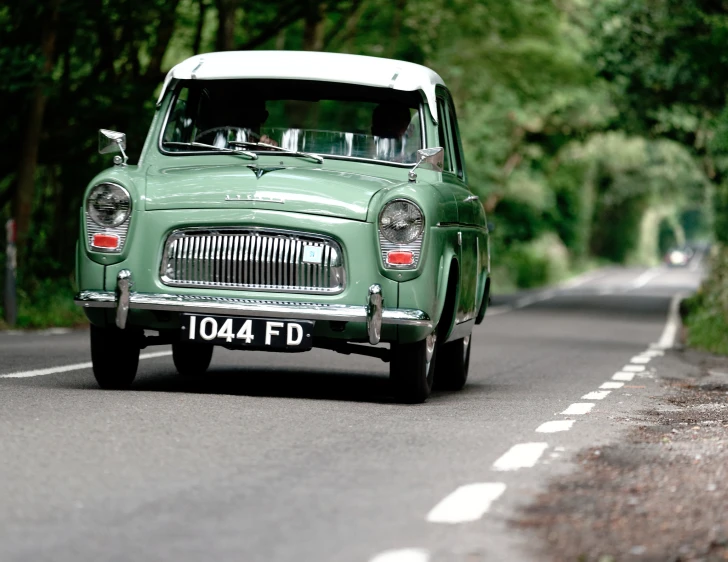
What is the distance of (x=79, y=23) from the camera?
21344mm

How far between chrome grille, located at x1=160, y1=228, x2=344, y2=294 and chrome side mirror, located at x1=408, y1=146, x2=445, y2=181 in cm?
116

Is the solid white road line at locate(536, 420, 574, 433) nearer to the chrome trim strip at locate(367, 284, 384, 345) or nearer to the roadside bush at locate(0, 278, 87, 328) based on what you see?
the chrome trim strip at locate(367, 284, 384, 345)

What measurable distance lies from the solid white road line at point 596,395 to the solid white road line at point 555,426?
2.03 metres

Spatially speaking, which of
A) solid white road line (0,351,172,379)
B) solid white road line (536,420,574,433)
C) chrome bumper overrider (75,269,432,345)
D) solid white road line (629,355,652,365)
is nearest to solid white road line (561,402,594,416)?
solid white road line (536,420,574,433)

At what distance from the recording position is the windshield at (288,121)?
10945 millimetres

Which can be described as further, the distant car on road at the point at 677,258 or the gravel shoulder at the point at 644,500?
the distant car on road at the point at 677,258

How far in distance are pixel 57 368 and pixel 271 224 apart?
3012 mm

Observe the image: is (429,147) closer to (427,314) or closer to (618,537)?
(427,314)

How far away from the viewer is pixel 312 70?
11.2 metres

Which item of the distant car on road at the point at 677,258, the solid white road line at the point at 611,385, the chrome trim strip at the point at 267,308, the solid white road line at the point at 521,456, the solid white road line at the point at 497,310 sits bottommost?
the distant car on road at the point at 677,258

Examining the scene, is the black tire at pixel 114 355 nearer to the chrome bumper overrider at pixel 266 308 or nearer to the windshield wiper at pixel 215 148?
the chrome bumper overrider at pixel 266 308

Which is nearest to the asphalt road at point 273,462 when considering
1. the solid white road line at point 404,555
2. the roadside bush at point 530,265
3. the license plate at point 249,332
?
the solid white road line at point 404,555

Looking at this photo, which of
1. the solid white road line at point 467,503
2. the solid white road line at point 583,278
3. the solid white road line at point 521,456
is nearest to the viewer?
the solid white road line at point 467,503

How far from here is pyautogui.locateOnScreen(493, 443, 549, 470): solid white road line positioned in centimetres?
736
